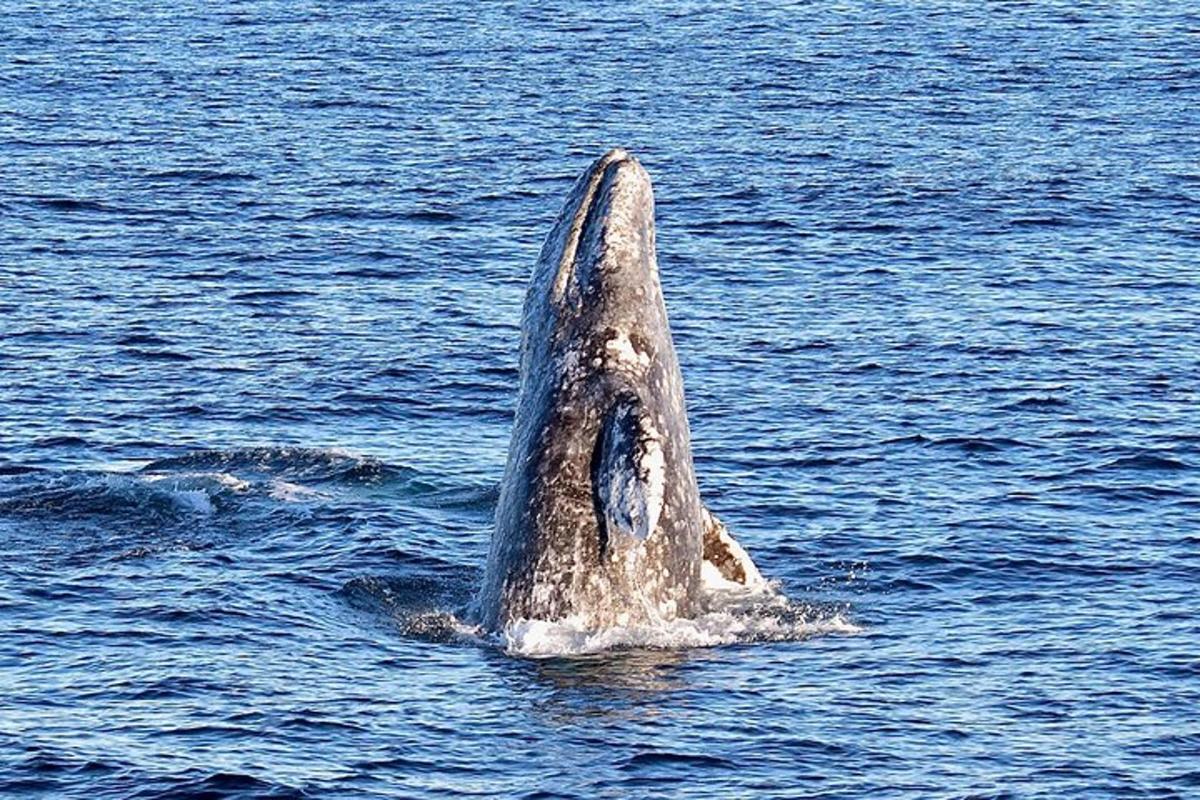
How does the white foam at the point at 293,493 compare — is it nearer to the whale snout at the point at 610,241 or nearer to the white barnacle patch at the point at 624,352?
the whale snout at the point at 610,241

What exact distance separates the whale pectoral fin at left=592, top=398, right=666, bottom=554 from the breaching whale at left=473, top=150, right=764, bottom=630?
1cm

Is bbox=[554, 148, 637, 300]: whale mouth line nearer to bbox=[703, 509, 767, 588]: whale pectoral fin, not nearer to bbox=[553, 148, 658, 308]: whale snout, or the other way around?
bbox=[553, 148, 658, 308]: whale snout

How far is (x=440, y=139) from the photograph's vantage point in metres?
56.9

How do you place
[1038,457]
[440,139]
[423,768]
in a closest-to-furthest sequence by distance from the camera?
[423,768], [1038,457], [440,139]

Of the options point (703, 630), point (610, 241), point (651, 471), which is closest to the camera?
point (651, 471)

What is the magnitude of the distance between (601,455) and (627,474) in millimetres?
827

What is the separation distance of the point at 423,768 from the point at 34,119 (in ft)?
136

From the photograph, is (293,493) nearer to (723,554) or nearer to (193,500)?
(193,500)

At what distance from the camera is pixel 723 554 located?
79.8 feet

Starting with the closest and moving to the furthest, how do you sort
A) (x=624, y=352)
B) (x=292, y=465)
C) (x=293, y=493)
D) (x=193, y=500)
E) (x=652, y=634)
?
(x=652, y=634) → (x=624, y=352) → (x=193, y=500) → (x=293, y=493) → (x=292, y=465)

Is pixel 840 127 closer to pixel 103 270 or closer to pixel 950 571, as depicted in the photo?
pixel 103 270

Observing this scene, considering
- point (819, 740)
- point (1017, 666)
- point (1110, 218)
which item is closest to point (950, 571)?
point (1017, 666)

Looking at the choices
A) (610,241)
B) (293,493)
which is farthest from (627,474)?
(293,493)

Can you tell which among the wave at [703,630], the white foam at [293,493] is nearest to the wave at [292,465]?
the white foam at [293,493]
